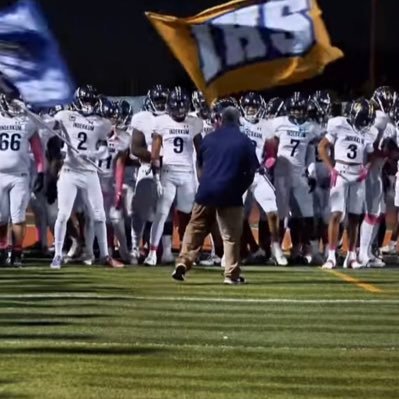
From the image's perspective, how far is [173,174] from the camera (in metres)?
15.1

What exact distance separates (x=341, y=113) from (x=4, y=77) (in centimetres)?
461

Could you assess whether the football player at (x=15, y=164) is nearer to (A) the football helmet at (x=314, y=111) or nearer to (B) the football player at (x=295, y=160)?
(B) the football player at (x=295, y=160)

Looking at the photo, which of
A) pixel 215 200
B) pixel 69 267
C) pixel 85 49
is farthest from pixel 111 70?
→ pixel 215 200

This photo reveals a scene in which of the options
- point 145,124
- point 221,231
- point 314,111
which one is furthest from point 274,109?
point 221,231

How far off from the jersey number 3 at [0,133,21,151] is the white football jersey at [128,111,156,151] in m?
1.39

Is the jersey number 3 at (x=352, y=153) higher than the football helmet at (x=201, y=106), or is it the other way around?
the football helmet at (x=201, y=106)

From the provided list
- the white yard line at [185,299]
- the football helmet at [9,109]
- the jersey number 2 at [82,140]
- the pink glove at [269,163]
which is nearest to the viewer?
the white yard line at [185,299]

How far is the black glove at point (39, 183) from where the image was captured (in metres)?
14.9

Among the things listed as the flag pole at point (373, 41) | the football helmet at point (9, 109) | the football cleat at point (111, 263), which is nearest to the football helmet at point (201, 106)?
the football cleat at point (111, 263)

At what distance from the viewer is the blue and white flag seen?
12.5 meters

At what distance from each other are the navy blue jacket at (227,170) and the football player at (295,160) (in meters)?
2.62

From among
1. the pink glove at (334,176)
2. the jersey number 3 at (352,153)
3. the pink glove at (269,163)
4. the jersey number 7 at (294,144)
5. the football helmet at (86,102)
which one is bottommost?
the pink glove at (334,176)

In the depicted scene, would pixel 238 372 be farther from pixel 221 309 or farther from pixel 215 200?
pixel 215 200

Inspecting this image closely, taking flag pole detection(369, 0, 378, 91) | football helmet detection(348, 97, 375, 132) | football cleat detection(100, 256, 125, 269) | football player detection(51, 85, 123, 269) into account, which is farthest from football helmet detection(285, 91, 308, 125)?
flag pole detection(369, 0, 378, 91)
